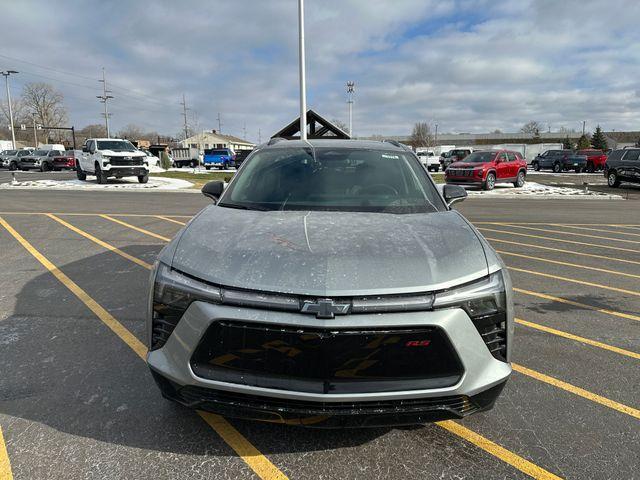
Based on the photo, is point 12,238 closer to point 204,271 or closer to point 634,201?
point 204,271

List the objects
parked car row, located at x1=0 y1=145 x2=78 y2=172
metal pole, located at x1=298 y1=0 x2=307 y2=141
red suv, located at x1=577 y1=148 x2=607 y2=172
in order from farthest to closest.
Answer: parked car row, located at x1=0 y1=145 x2=78 y2=172 → red suv, located at x1=577 y1=148 x2=607 y2=172 → metal pole, located at x1=298 y1=0 x2=307 y2=141

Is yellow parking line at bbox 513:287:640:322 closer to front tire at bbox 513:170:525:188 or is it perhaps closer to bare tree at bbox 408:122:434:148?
front tire at bbox 513:170:525:188

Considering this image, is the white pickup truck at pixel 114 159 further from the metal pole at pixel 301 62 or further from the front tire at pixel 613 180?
the front tire at pixel 613 180

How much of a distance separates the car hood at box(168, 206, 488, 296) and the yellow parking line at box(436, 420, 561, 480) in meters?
0.96

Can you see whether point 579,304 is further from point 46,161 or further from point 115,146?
point 46,161

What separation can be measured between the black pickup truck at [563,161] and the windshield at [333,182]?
38.4 metres

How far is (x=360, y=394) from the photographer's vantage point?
1.93m

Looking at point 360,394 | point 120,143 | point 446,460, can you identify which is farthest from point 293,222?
point 120,143

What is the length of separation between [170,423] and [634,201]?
19.4m

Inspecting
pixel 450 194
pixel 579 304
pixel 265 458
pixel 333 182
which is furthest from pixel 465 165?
pixel 265 458

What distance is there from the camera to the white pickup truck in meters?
20.2

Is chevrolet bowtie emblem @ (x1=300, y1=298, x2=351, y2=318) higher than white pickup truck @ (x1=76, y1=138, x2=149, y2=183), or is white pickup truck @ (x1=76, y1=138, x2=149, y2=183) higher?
white pickup truck @ (x1=76, y1=138, x2=149, y2=183)

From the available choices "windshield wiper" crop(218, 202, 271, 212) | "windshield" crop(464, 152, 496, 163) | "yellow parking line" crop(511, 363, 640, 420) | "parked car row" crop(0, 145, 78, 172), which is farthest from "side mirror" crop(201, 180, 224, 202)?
"parked car row" crop(0, 145, 78, 172)

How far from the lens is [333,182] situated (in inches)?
138
